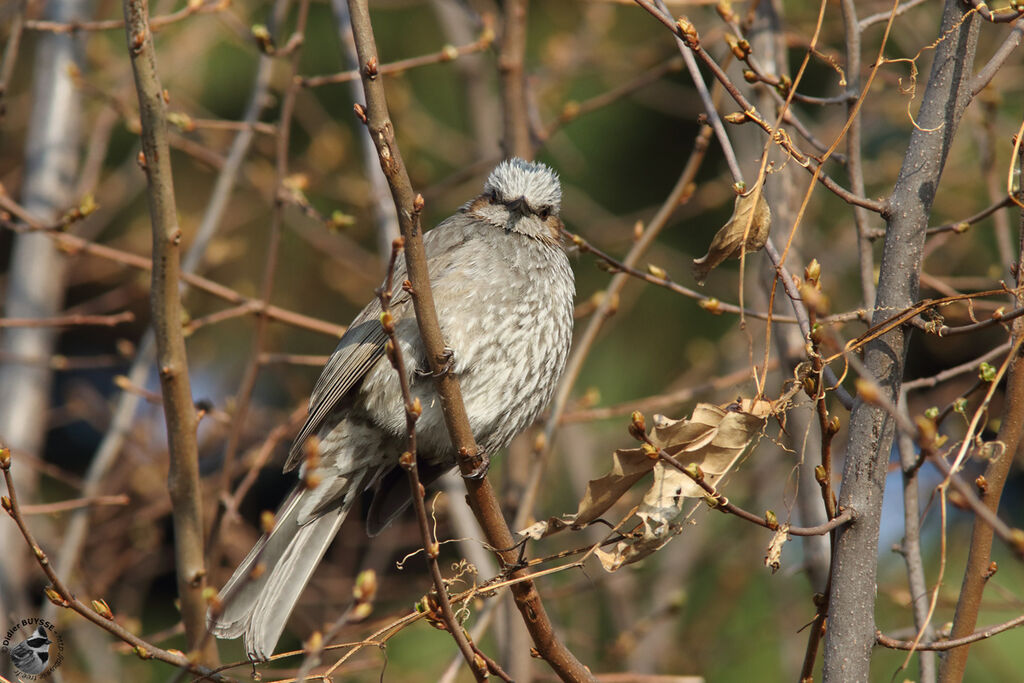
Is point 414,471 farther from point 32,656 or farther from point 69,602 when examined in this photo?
point 32,656

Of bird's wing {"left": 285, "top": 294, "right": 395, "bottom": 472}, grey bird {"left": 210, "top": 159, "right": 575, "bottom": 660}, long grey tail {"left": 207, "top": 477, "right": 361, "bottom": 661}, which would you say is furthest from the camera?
bird's wing {"left": 285, "top": 294, "right": 395, "bottom": 472}

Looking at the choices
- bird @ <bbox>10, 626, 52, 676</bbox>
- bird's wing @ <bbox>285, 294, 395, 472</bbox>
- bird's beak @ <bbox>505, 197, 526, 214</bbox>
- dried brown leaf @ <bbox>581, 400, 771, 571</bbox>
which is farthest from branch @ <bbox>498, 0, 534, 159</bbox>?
bird @ <bbox>10, 626, 52, 676</bbox>

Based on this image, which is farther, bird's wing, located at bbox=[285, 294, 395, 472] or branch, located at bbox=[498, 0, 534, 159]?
branch, located at bbox=[498, 0, 534, 159]

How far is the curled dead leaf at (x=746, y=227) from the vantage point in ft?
7.50

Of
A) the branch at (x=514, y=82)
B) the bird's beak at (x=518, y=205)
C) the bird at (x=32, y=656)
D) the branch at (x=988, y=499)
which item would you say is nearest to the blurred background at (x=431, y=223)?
the branch at (x=514, y=82)

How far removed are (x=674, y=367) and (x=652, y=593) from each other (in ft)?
4.98

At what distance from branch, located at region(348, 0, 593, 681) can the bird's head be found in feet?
4.56

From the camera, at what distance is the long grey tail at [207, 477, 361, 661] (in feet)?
10.3

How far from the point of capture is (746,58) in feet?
7.86

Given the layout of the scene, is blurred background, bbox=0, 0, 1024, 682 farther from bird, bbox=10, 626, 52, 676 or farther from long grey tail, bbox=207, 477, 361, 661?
bird, bbox=10, 626, 52, 676

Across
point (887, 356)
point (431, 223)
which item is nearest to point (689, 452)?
point (887, 356)

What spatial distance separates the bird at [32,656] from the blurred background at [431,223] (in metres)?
0.69

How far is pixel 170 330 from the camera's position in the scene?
2807mm

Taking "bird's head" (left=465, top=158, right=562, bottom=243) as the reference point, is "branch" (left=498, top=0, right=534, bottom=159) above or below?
above
